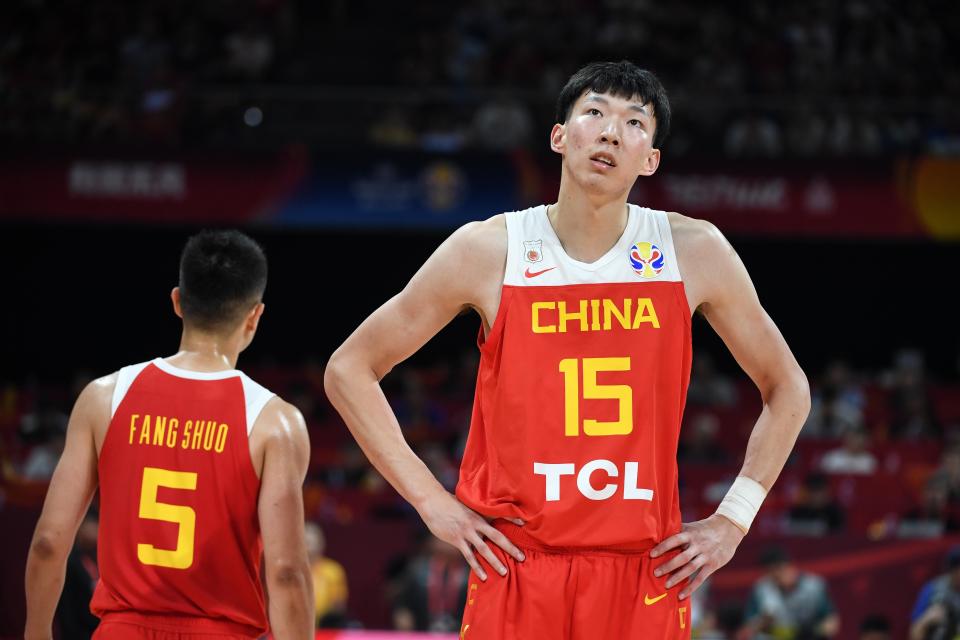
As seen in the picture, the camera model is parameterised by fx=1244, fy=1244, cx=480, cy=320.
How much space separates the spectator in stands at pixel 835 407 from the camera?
Result: 44.4 feet

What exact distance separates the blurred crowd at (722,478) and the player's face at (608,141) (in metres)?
3.52

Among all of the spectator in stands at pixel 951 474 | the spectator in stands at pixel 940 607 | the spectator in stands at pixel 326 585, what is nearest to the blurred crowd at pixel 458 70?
the spectator in stands at pixel 951 474

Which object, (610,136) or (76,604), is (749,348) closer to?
(610,136)

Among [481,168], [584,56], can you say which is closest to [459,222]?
[481,168]

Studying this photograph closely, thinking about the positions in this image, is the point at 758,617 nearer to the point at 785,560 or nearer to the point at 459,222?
the point at 785,560

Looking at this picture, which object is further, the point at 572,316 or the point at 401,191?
the point at 401,191

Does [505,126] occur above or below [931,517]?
above

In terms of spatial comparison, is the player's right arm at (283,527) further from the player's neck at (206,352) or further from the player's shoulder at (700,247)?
the player's shoulder at (700,247)

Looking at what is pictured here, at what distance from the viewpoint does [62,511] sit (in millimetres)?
3430

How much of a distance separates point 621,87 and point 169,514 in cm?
169

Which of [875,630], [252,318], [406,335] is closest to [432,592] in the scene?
[875,630]

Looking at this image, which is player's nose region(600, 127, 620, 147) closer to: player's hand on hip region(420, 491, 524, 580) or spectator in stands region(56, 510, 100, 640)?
player's hand on hip region(420, 491, 524, 580)

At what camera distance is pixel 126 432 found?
11.3 feet

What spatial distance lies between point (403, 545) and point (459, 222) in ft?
17.6
